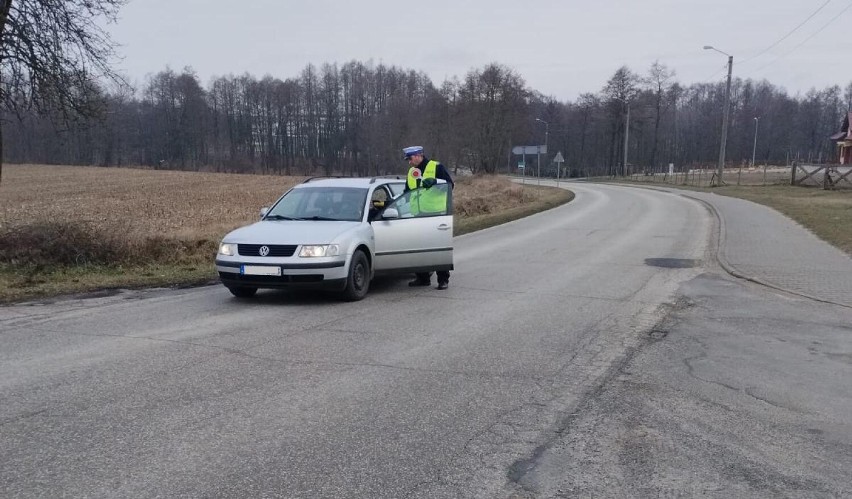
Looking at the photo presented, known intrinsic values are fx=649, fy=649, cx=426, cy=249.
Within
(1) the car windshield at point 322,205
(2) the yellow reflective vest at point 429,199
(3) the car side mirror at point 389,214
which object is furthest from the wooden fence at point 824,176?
(1) the car windshield at point 322,205

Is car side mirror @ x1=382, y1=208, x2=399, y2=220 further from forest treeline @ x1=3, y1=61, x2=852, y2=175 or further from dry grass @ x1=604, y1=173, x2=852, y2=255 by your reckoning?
forest treeline @ x1=3, y1=61, x2=852, y2=175

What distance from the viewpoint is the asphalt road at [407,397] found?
138 inches

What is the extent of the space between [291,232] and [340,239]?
648 millimetres

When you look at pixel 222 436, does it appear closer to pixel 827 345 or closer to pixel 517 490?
pixel 517 490

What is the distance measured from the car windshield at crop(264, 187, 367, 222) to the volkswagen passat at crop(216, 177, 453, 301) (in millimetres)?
14

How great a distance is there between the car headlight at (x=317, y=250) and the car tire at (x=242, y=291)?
1147 millimetres

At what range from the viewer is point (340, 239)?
26.2ft

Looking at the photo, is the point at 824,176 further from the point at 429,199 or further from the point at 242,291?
the point at 242,291

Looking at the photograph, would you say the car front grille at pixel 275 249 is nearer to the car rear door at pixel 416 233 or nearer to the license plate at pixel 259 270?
the license plate at pixel 259 270

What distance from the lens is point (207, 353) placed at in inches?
229

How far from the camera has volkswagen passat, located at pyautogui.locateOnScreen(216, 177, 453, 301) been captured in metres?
7.79

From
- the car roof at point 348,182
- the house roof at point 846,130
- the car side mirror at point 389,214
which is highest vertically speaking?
the house roof at point 846,130

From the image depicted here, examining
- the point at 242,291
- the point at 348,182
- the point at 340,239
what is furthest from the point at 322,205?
the point at 242,291

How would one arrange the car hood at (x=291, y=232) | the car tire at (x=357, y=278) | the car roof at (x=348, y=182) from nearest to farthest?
the car hood at (x=291, y=232) → the car tire at (x=357, y=278) → the car roof at (x=348, y=182)
